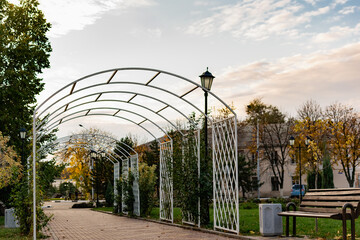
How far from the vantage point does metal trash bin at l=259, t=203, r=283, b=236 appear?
406 inches

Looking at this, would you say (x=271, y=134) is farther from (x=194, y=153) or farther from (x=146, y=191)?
(x=194, y=153)

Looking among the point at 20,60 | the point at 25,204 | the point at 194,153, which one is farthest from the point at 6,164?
the point at 194,153

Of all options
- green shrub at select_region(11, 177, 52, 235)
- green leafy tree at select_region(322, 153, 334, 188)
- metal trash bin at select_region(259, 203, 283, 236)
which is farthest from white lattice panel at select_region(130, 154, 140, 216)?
green leafy tree at select_region(322, 153, 334, 188)

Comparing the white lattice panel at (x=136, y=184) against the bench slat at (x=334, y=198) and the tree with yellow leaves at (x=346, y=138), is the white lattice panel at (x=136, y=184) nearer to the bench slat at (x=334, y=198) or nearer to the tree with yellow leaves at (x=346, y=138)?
the bench slat at (x=334, y=198)

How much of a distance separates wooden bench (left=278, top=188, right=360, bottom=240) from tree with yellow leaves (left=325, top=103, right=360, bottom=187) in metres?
18.6

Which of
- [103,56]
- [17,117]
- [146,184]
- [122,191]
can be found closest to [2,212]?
[17,117]

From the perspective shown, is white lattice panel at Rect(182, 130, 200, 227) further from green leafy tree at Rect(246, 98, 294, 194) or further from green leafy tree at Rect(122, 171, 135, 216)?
green leafy tree at Rect(246, 98, 294, 194)

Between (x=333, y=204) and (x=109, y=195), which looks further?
(x=109, y=195)

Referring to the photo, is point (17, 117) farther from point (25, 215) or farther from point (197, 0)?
point (197, 0)

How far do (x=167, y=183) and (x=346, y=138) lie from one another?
635 inches

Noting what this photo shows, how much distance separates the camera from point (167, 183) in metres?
16.3

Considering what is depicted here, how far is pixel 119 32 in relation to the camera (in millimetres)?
13977

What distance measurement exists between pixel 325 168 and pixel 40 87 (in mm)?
20394

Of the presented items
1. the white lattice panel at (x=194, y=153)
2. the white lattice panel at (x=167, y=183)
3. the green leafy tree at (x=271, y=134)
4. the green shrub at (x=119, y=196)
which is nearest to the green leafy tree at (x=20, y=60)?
the green shrub at (x=119, y=196)
